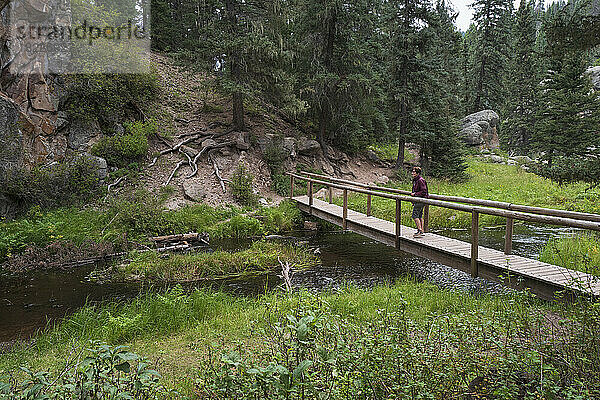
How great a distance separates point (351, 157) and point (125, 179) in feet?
41.6

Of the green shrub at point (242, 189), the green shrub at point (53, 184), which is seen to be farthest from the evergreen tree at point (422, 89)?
the green shrub at point (53, 184)

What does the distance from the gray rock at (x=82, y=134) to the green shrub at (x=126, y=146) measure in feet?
1.38

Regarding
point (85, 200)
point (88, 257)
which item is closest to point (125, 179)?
point (85, 200)

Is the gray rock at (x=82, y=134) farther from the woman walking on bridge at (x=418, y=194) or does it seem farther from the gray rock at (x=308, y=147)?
the woman walking on bridge at (x=418, y=194)

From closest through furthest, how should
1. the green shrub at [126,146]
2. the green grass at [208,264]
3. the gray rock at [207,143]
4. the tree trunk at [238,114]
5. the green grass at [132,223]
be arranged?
the green grass at [208,264]
the green grass at [132,223]
the green shrub at [126,146]
the gray rock at [207,143]
the tree trunk at [238,114]

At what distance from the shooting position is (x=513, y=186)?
21.5 meters

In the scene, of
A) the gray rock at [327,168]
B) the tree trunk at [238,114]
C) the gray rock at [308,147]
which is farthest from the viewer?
the gray rock at [327,168]

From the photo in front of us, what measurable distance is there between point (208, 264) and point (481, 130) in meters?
31.9

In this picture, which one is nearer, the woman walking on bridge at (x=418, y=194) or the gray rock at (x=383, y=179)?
the woman walking on bridge at (x=418, y=194)

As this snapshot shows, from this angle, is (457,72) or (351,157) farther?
(457,72)

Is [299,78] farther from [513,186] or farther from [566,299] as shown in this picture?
[566,299]

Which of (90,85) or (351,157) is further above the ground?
(90,85)

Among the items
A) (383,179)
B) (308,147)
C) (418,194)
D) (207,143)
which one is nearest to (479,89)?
(383,179)

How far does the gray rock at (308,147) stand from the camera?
20281 mm
